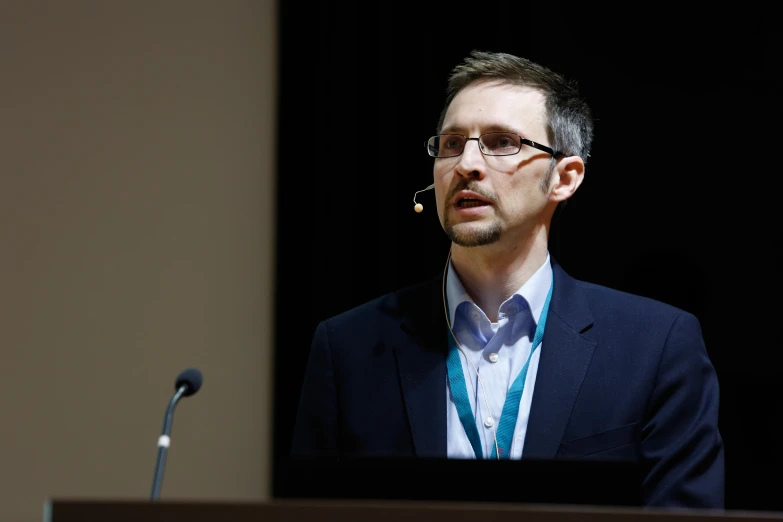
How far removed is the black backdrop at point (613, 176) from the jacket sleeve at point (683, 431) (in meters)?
0.58

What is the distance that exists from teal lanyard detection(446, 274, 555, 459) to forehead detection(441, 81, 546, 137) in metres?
0.52

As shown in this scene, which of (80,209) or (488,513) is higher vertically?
Answer: (80,209)

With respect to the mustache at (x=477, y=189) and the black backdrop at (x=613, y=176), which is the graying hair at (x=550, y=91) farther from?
the black backdrop at (x=613, y=176)

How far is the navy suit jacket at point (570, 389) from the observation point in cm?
213

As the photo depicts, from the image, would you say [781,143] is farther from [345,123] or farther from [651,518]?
[651,518]

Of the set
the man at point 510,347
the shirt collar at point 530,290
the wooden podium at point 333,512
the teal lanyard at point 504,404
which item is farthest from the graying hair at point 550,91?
the wooden podium at point 333,512

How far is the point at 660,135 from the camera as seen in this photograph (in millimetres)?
2859

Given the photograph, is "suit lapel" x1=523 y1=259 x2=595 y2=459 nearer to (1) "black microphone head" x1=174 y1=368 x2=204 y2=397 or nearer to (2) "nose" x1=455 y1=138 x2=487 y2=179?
(2) "nose" x1=455 y1=138 x2=487 y2=179

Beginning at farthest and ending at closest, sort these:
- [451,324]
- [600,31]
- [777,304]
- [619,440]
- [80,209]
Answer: [80,209], [600,31], [777,304], [451,324], [619,440]

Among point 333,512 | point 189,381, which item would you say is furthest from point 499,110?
point 333,512

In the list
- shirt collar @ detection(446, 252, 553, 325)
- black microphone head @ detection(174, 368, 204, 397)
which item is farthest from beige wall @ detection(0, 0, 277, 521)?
black microphone head @ detection(174, 368, 204, 397)

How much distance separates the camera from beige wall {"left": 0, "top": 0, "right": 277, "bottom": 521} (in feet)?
10.8

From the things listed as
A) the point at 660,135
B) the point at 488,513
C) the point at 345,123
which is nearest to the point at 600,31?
the point at 660,135

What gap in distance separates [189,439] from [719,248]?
6.57ft
